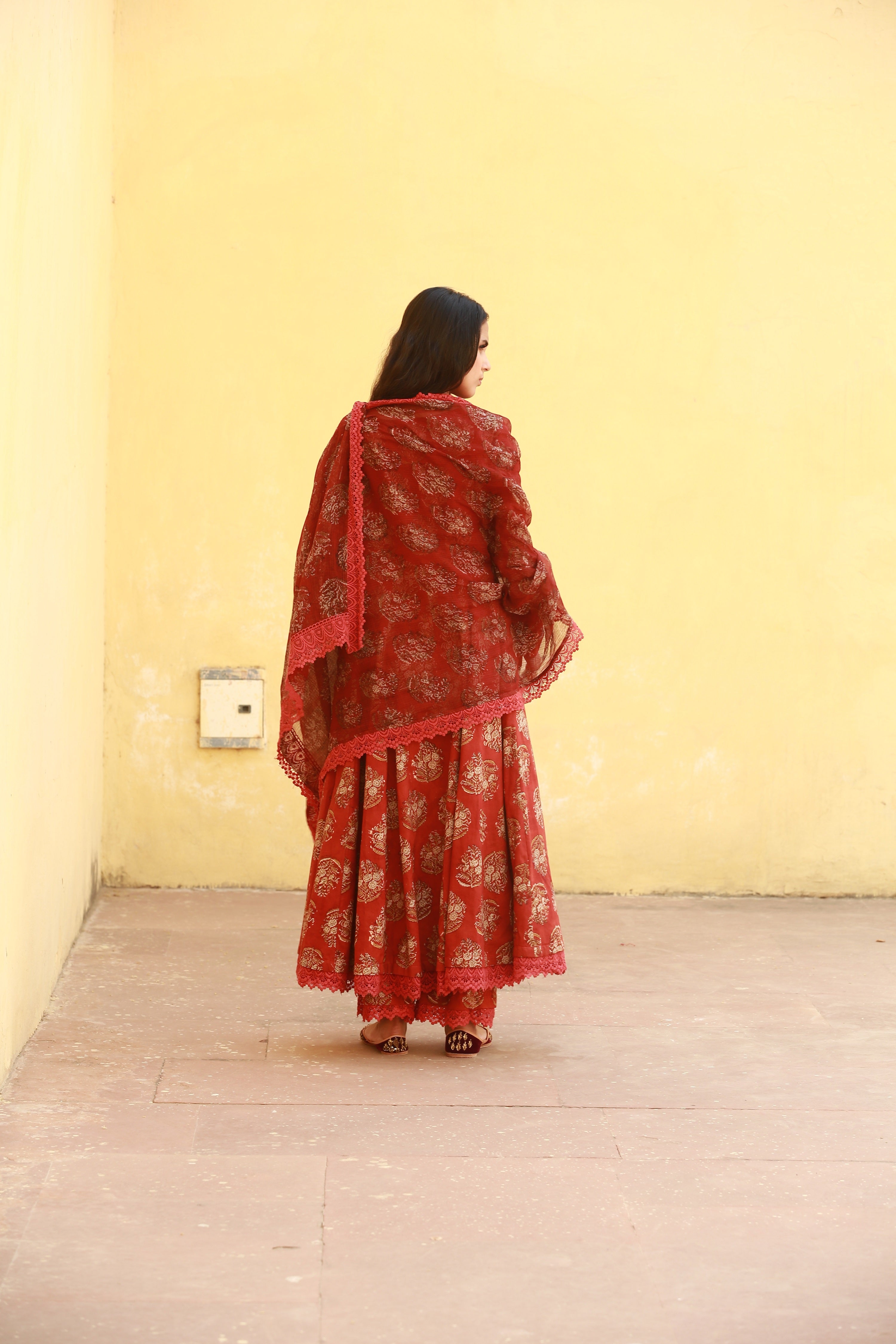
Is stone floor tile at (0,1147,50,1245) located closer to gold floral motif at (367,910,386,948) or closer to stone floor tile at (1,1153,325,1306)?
stone floor tile at (1,1153,325,1306)

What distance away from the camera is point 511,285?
4504mm

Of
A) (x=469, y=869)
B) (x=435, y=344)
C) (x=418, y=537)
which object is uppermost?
(x=435, y=344)

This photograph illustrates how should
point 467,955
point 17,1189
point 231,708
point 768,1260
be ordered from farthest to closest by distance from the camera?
1. point 231,708
2. point 467,955
3. point 17,1189
4. point 768,1260

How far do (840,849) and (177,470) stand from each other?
92.4 inches

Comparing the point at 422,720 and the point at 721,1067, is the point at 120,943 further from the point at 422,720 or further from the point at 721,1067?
the point at 721,1067

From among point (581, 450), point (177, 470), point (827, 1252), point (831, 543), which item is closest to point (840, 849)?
point (831, 543)

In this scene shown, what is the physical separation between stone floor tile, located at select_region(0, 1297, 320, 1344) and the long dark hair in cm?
178

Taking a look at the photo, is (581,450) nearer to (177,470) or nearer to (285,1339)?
(177,470)

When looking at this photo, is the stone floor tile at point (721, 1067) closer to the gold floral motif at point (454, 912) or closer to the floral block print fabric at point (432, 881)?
the floral block print fabric at point (432, 881)

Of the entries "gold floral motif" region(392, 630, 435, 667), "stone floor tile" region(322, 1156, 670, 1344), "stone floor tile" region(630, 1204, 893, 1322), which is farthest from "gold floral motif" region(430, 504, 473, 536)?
"stone floor tile" region(630, 1204, 893, 1322)

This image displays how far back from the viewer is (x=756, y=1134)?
2598 mm

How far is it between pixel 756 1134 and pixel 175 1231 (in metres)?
1.04

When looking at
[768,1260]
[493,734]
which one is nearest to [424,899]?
[493,734]

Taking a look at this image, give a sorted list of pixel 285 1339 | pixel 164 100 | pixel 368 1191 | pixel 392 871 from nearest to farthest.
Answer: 1. pixel 285 1339
2. pixel 368 1191
3. pixel 392 871
4. pixel 164 100
